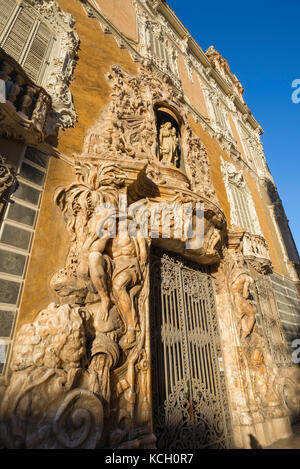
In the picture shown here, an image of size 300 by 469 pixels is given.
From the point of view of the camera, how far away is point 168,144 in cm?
647

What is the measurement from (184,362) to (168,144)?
4.96 metres

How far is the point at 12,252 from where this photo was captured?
2.82 meters

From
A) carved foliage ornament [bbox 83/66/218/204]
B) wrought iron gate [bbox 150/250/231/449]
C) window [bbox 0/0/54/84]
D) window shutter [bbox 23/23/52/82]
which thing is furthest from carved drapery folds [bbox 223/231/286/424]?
window [bbox 0/0/54/84]

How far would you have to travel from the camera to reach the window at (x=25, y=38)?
14.9 ft

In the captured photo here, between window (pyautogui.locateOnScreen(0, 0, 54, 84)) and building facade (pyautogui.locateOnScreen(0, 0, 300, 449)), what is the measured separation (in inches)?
1.2

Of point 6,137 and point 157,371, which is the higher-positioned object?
point 6,137

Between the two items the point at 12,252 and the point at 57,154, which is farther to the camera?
the point at 57,154

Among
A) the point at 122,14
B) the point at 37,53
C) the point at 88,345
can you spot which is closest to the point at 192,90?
the point at 122,14

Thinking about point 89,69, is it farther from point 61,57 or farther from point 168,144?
point 168,144

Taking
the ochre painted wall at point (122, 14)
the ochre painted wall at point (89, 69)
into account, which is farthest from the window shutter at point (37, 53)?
the ochre painted wall at point (122, 14)

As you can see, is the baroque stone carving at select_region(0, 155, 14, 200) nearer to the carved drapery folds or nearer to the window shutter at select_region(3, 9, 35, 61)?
the window shutter at select_region(3, 9, 35, 61)
